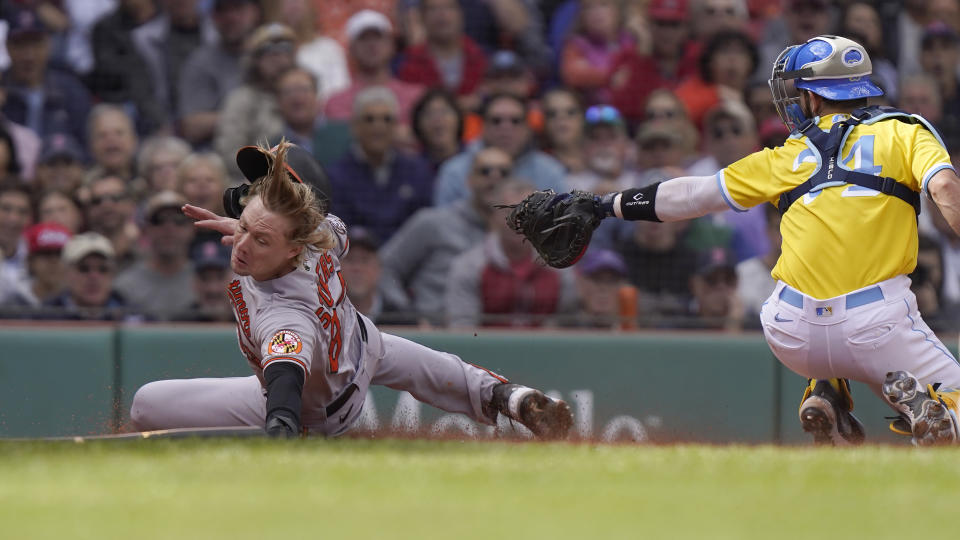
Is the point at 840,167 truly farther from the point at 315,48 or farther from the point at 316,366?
the point at 315,48

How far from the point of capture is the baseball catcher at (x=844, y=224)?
5.37m

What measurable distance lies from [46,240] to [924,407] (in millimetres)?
5636

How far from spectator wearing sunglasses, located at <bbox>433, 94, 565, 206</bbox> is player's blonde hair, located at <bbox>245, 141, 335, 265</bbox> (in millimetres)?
4015

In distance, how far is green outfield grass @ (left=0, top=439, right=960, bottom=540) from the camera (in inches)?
118

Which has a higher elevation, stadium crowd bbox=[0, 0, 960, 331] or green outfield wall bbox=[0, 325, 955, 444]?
stadium crowd bbox=[0, 0, 960, 331]

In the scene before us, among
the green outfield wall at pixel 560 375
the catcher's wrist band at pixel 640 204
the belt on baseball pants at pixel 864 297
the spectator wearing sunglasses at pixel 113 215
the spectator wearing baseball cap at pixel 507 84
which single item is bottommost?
the green outfield wall at pixel 560 375

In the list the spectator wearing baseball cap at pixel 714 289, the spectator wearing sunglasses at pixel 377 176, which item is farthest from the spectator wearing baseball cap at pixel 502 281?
the spectator wearing baseball cap at pixel 714 289

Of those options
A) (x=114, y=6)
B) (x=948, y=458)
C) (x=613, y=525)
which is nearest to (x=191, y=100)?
(x=114, y=6)

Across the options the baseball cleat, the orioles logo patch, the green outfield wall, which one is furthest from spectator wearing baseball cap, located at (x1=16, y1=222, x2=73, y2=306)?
the orioles logo patch

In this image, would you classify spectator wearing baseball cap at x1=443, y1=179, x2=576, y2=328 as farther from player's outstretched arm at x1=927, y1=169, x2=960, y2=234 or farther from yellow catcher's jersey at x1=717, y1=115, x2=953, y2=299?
player's outstretched arm at x1=927, y1=169, x2=960, y2=234

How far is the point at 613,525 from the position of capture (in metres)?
3.05

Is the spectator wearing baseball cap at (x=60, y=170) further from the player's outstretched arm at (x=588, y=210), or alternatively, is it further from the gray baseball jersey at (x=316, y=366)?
the player's outstretched arm at (x=588, y=210)

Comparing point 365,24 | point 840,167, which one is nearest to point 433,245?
point 365,24

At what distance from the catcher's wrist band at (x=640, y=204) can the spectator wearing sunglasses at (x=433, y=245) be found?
3.15 m
